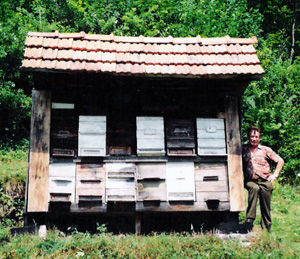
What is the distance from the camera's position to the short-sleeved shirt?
6.46 metres

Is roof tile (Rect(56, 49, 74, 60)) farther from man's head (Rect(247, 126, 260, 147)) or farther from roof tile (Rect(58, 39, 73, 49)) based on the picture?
man's head (Rect(247, 126, 260, 147))

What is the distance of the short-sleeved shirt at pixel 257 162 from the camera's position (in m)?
6.46

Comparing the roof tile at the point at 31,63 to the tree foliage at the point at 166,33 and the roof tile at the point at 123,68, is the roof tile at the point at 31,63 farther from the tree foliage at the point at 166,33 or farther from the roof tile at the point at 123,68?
the tree foliage at the point at 166,33

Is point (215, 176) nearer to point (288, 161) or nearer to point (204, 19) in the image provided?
point (288, 161)

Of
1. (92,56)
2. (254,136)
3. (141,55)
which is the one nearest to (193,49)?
(141,55)

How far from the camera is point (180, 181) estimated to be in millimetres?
6324

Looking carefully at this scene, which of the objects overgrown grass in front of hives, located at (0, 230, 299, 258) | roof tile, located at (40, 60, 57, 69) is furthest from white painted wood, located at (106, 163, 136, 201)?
roof tile, located at (40, 60, 57, 69)

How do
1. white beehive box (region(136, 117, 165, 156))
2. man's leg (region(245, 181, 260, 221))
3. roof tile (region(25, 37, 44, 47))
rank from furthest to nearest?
white beehive box (region(136, 117, 165, 156)), man's leg (region(245, 181, 260, 221)), roof tile (region(25, 37, 44, 47))

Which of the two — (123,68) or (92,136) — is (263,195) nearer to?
(92,136)

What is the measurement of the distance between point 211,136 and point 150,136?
1.22 m

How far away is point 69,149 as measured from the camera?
6.30 metres

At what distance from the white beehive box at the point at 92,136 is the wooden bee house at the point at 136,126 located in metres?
0.02

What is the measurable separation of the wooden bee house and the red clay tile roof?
0.02 m

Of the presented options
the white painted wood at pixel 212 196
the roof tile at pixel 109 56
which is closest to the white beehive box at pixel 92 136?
the roof tile at pixel 109 56
